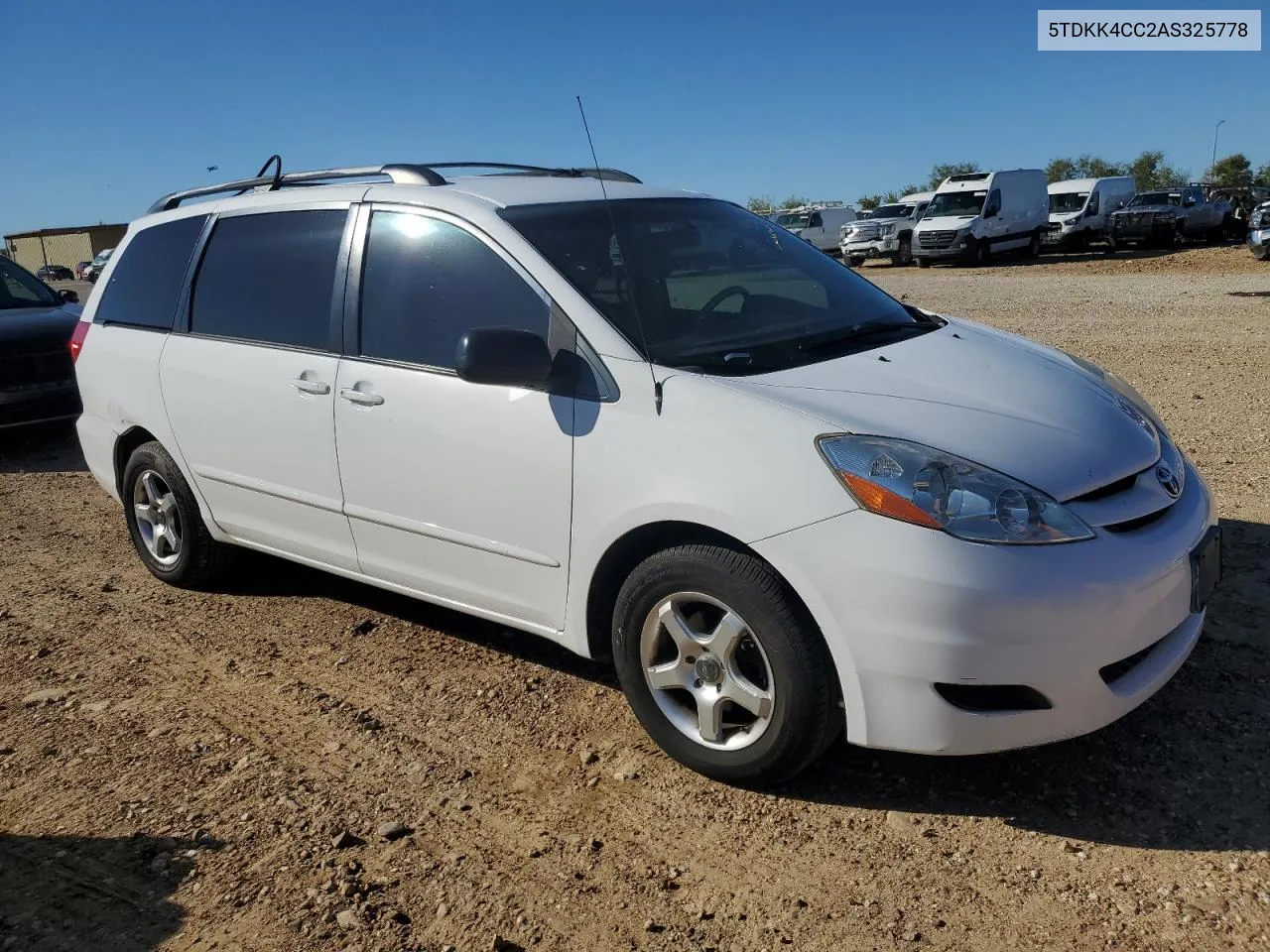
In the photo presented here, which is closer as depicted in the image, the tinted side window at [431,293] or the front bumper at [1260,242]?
the tinted side window at [431,293]

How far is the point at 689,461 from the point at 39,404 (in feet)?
24.9

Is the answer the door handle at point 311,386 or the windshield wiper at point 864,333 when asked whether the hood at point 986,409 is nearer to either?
the windshield wiper at point 864,333

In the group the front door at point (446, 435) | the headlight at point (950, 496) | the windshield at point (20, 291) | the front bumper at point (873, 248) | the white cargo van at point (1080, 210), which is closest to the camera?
the headlight at point (950, 496)

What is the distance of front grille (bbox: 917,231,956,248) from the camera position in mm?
29375

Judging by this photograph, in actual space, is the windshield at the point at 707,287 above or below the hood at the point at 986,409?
above

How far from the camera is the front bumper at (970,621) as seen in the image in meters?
2.74

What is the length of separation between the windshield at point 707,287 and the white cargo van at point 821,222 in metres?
30.5

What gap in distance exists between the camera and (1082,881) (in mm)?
2721

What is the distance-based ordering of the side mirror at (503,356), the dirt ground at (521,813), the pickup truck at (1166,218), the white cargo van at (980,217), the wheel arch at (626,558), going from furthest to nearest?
the pickup truck at (1166,218)
the white cargo van at (980,217)
the side mirror at (503,356)
the wheel arch at (626,558)
the dirt ground at (521,813)

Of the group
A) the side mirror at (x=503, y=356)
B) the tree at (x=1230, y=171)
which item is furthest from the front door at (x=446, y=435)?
the tree at (x=1230, y=171)

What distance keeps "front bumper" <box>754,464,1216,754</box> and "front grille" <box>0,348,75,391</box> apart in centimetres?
759

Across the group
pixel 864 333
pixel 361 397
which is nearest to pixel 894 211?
pixel 864 333

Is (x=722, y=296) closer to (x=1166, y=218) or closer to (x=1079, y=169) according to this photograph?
(x=1166, y=218)

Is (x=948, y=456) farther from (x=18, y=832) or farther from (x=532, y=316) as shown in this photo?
(x=18, y=832)
